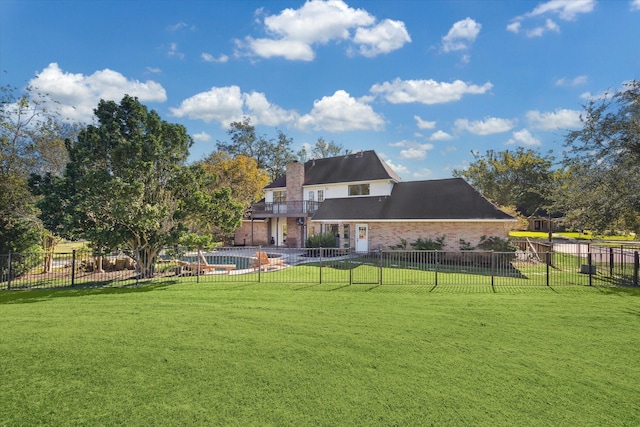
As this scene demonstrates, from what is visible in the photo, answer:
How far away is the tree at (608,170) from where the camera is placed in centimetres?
1703

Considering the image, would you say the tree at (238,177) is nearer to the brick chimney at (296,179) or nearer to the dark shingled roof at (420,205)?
the brick chimney at (296,179)

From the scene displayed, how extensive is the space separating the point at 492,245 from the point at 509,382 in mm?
A: 18065

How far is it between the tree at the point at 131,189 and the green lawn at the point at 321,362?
3.76m

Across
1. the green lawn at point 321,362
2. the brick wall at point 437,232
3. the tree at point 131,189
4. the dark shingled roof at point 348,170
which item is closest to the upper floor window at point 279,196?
the dark shingled roof at point 348,170

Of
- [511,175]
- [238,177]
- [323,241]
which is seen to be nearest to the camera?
[323,241]

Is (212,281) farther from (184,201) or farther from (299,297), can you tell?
(299,297)

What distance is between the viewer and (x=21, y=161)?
16375mm

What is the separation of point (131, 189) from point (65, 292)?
408 cm

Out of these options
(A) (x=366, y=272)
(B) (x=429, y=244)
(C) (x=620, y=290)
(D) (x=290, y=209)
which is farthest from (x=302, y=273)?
(D) (x=290, y=209)

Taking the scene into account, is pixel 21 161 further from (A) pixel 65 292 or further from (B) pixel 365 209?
(B) pixel 365 209

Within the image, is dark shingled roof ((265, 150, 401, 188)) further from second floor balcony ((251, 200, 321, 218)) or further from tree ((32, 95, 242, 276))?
tree ((32, 95, 242, 276))

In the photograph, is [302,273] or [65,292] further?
[302,273]

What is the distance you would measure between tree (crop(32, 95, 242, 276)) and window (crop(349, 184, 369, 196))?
54.6ft

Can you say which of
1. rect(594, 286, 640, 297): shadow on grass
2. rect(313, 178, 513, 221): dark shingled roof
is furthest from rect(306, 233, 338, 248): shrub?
rect(594, 286, 640, 297): shadow on grass
